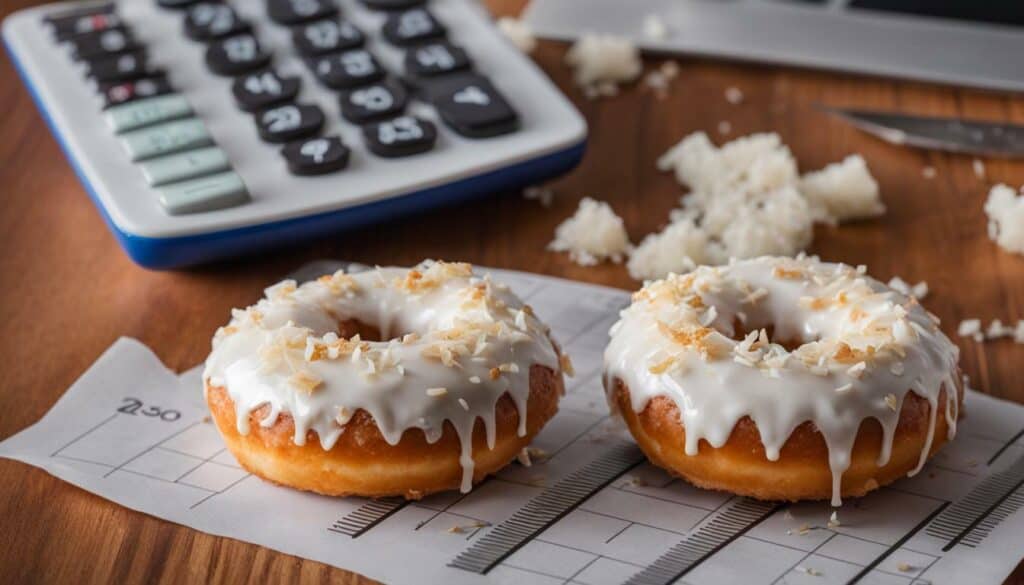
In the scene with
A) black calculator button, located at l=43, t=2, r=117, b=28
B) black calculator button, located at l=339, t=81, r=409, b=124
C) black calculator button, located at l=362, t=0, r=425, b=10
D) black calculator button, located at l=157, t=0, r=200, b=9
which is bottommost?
black calculator button, located at l=43, t=2, r=117, b=28

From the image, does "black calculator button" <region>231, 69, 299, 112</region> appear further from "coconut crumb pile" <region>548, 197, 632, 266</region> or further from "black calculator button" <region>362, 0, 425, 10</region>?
"coconut crumb pile" <region>548, 197, 632, 266</region>

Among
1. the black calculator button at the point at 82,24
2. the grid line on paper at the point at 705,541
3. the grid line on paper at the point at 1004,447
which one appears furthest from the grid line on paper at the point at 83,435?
the grid line on paper at the point at 1004,447

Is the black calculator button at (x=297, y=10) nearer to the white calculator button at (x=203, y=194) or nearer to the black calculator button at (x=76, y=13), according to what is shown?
the black calculator button at (x=76, y=13)

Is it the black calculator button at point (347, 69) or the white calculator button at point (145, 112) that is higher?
the black calculator button at point (347, 69)

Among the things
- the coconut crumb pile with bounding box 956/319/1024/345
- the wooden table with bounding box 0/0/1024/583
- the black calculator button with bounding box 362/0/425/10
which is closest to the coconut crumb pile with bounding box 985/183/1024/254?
the wooden table with bounding box 0/0/1024/583

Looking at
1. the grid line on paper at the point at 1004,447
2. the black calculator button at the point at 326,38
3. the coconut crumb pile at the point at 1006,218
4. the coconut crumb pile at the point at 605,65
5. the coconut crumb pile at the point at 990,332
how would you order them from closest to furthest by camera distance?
the grid line on paper at the point at 1004,447 < the coconut crumb pile at the point at 990,332 < the coconut crumb pile at the point at 1006,218 < the black calculator button at the point at 326,38 < the coconut crumb pile at the point at 605,65

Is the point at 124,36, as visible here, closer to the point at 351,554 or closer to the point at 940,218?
the point at 351,554

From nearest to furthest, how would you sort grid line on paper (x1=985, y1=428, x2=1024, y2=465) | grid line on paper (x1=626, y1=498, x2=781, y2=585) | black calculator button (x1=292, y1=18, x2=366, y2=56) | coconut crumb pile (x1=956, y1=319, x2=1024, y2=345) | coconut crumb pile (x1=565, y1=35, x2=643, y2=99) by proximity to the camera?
grid line on paper (x1=626, y1=498, x2=781, y2=585), grid line on paper (x1=985, y1=428, x2=1024, y2=465), coconut crumb pile (x1=956, y1=319, x2=1024, y2=345), black calculator button (x1=292, y1=18, x2=366, y2=56), coconut crumb pile (x1=565, y1=35, x2=643, y2=99)
